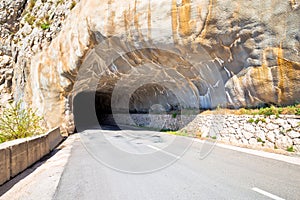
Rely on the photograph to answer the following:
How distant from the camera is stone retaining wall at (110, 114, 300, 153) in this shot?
24.6ft

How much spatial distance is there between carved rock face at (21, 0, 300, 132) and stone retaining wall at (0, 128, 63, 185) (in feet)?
23.8

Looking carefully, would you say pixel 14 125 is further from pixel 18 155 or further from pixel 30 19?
pixel 30 19

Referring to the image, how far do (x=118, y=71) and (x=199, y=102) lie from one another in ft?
20.9

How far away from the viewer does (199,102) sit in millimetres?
14148

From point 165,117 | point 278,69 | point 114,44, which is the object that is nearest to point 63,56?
point 114,44

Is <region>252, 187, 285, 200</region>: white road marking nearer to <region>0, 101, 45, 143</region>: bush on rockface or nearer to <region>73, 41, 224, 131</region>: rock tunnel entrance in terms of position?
<region>73, 41, 224, 131</region>: rock tunnel entrance

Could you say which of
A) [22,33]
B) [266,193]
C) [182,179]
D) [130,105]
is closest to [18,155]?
[182,179]

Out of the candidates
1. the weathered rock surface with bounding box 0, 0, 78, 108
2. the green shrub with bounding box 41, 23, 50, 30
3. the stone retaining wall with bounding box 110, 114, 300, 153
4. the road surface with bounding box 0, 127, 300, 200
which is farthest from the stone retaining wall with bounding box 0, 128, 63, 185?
the green shrub with bounding box 41, 23, 50, 30

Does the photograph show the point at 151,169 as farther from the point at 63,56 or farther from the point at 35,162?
the point at 63,56

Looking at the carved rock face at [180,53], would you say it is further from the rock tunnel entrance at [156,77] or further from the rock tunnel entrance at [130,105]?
the rock tunnel entrance at [130,105]

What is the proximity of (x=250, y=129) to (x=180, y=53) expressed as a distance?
5.09 metres

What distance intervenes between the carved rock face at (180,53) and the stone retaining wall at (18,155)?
726cm

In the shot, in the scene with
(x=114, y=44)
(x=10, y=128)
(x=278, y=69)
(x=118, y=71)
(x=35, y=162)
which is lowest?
(x=35, y=162)

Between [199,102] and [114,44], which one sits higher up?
[114,44]
